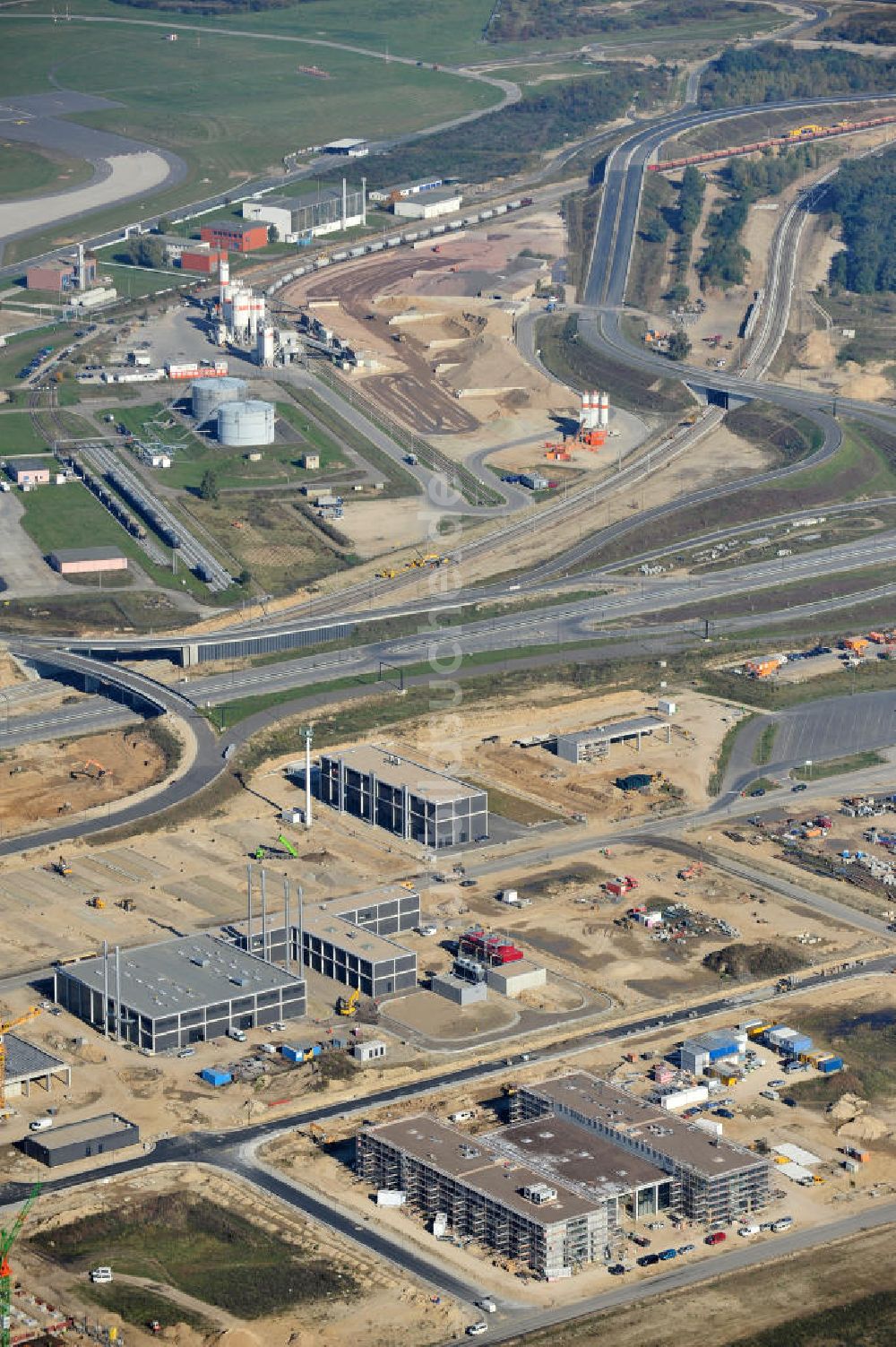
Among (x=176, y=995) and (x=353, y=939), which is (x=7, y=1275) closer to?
(x=176, y=995)

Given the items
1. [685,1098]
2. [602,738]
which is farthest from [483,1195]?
[602,738]

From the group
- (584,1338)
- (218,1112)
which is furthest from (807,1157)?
(218,1112)

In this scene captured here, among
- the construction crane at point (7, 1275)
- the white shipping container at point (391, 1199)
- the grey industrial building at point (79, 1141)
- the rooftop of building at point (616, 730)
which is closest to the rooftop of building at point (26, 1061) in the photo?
the grey industrial building at point (79, 1141)

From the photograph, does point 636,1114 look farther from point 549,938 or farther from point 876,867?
point 876,867

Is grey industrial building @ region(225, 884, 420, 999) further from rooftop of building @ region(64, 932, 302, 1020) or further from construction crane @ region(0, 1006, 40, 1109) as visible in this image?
construction crane @ region(0, 1006, 40, 1109)

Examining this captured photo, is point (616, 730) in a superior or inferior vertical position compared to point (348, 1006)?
inferior
